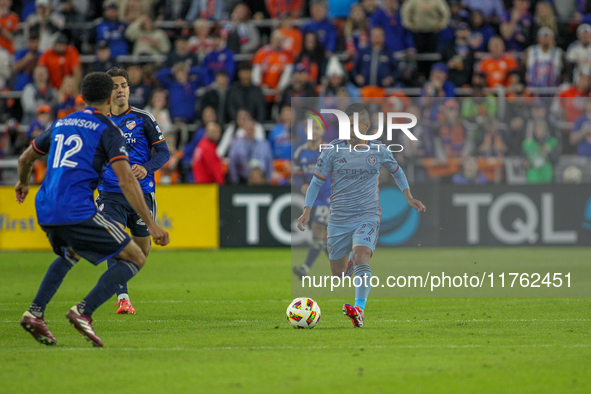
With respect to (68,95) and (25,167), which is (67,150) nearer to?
(25,167)

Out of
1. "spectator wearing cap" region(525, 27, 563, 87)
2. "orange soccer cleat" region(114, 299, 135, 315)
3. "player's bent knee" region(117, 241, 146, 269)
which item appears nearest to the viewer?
"player's bent knee" region(117, 241, 146, 269)

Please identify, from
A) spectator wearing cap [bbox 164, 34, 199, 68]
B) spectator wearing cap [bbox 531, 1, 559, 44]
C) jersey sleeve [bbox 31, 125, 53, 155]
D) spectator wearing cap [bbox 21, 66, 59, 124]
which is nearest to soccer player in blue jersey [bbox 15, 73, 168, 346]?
jersey sleeve [bbox 31, 125, 53, 155]

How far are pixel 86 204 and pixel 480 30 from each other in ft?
52.5

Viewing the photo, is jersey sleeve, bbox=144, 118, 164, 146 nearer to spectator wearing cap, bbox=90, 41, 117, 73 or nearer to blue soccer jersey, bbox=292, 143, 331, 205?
blue soccer jersey, bbox=292, 143, 331, 205

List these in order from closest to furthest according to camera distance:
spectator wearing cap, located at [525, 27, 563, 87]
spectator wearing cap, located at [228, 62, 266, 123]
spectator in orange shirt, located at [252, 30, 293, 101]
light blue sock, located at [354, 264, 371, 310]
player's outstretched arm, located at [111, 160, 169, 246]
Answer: player's outstretched arm, located at [111, 160, 169, 246] → light blue sock, located at [354, 264, 371, 310] → spectator wearing cap, located at [228, 62, 266, 123] → spectator wearing cap, located at [525, 27, 563, 87] → spectator in orange shirt, located at [252, 30, 293, 101]

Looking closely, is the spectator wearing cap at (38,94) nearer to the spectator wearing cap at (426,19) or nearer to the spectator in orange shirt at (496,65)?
the spectator wearing cap at (426,19)

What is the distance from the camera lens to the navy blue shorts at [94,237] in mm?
6496

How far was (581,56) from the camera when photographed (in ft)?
64.7

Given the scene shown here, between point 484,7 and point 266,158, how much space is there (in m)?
7.43

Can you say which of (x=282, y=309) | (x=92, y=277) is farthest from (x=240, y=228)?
(x=282, y=309)

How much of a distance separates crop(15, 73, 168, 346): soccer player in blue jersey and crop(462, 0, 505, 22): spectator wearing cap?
16.2 meters

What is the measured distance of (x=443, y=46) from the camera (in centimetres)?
2078

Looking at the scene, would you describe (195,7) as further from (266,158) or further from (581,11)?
(581,11)

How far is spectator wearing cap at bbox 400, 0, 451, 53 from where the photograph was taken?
20.4 metres
